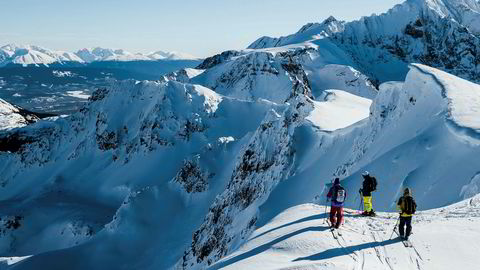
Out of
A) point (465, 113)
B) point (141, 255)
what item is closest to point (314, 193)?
point (465, 113)

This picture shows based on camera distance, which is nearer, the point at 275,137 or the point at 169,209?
the point at 275,137

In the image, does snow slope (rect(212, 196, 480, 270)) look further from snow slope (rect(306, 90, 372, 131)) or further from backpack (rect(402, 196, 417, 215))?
snow slope (rect(306, 90, 372, 131))

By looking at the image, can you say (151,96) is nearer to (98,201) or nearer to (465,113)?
(98,201)

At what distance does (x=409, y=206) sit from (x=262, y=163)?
33.1 m

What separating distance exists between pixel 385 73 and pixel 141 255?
317ft

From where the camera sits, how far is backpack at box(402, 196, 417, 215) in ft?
49.4

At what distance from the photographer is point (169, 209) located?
2443 inches

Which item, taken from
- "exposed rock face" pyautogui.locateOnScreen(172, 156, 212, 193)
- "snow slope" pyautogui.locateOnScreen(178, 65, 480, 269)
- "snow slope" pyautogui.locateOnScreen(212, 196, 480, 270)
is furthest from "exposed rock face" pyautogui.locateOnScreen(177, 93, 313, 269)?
"snow slope" pyautogui.locateOnScreen(212, 196, 480, 270)

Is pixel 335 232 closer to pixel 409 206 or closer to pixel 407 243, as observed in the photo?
pixel 407 243

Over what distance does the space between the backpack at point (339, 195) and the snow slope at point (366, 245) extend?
3.68ft

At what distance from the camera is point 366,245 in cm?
1489

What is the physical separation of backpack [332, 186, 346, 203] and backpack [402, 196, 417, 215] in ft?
7.09

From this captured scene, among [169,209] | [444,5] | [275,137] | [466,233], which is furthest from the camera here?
[444,5]

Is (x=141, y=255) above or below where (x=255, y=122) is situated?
below
